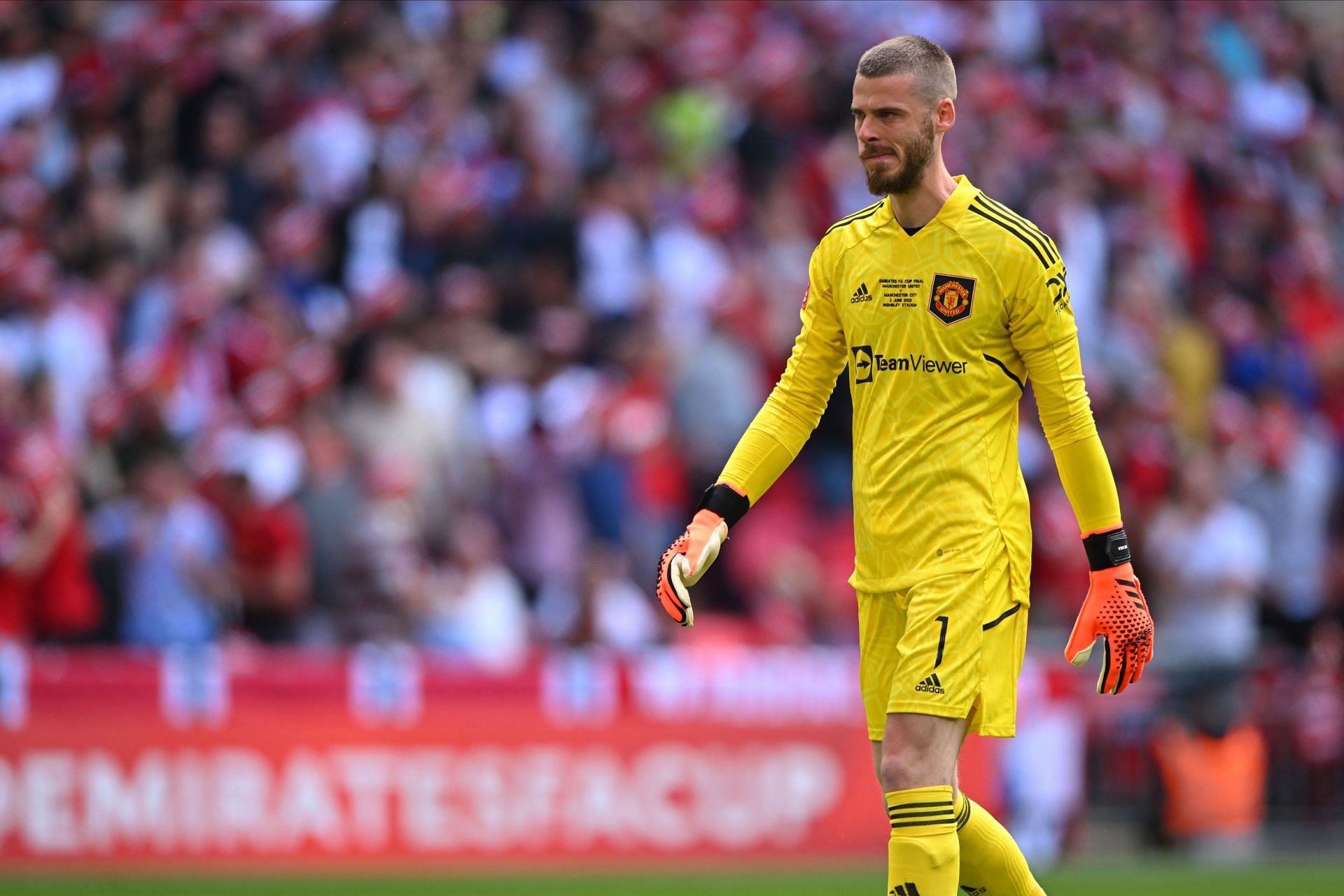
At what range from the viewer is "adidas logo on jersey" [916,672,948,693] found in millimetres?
6359

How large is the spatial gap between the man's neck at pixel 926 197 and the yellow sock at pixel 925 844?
1795mm

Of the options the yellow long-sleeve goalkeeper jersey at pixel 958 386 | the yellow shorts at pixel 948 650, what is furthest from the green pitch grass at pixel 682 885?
the yellow long-sleeve goalkeeper jersey at pixel 958 386

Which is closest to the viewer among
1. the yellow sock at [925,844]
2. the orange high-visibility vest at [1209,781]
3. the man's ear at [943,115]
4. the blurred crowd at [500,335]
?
the yellow sock at [925,844]

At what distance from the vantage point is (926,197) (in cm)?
664

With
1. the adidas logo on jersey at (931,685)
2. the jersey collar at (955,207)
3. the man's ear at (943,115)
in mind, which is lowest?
the adidas logo on jersey at (931,685)

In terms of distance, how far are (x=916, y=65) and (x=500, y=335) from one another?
8.46 m

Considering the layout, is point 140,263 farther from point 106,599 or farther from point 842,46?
point 842,46

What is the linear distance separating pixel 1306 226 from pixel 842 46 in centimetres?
463

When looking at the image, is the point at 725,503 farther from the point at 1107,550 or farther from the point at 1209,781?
the point at 1209,781

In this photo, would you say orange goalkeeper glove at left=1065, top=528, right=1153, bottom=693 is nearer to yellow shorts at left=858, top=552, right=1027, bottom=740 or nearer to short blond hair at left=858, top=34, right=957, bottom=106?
yellow shorts at left=858, top=552, right=1027, bottom=740

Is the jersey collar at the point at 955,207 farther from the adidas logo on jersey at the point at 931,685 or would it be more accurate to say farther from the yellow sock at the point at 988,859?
the yellow sock at the point at 988,859

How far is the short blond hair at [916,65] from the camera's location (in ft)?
21.3

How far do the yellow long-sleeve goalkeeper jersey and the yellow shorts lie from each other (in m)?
0.07

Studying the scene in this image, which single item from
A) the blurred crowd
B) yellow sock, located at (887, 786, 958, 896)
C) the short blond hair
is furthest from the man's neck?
the blurred crowd
